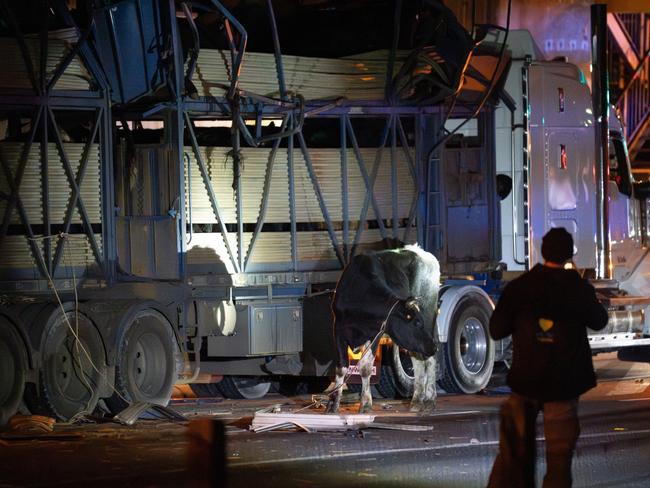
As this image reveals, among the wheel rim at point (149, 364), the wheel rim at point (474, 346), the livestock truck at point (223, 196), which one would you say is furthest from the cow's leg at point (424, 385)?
the wheel rim at point (149, 364)

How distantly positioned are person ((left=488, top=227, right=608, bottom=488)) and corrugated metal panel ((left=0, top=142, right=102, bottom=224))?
6.60 m

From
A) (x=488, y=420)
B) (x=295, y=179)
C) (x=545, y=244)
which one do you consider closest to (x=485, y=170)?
(x=295, y=179)

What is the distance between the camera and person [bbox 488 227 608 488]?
24.1 ft

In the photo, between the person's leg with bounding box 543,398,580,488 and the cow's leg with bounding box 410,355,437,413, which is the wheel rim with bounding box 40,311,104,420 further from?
the person's leg with bounding box 543,398,580,488

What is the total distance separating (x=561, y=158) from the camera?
673 inches

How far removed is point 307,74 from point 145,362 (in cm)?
377

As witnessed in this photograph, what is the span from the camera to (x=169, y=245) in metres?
13.5

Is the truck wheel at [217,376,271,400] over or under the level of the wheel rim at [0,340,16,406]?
under

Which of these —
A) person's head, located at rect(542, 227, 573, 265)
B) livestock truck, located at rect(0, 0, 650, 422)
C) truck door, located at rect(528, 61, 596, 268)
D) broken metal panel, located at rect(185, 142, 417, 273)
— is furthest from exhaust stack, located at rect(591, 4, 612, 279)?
person's head, located at rect(542, 227, 573, 265)

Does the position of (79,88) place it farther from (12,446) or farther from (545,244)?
(545,244)

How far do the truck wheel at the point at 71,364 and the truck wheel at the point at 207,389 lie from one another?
335 centimetres

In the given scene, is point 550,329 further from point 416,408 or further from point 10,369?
point 10,369

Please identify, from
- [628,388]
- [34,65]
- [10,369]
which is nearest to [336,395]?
[10,369]

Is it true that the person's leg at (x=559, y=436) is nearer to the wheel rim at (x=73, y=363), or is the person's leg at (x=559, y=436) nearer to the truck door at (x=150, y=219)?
the wheel rim at (x=73, y=363)
